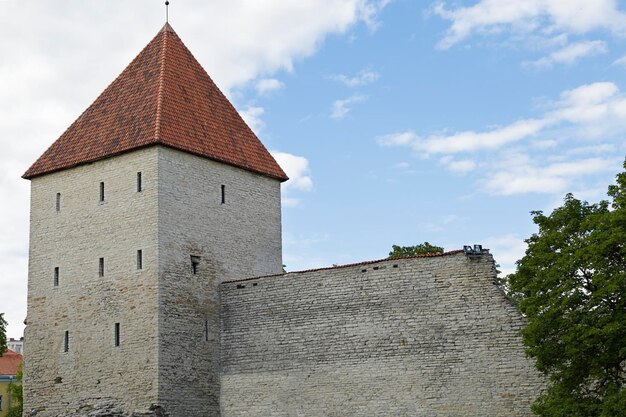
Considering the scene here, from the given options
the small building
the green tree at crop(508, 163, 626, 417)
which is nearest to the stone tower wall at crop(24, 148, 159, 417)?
the green tree at crop(508, 163, 626, 417)

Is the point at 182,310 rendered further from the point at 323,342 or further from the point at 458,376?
the point at 458,376

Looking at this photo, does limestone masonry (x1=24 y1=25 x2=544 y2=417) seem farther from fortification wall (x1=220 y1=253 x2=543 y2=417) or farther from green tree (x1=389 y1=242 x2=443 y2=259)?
green tree (x1=389 y1=242 x2=443 y2=259)

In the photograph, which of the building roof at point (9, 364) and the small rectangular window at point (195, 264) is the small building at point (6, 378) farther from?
the small rectangular window at point (195, 264)

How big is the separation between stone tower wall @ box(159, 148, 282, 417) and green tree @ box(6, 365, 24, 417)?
27.5 metres

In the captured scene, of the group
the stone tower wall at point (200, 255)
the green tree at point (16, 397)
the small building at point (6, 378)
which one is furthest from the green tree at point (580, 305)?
the small building at point (6, 378)

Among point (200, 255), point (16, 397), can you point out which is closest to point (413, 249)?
point (200, 255)

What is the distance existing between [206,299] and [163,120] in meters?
4.94

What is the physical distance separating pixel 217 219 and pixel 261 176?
2424mm

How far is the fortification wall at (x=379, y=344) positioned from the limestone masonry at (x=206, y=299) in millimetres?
32

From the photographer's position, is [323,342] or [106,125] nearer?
[323,342]

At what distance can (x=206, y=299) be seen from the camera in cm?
2531

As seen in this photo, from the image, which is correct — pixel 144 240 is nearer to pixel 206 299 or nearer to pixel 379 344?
pixel 206 299

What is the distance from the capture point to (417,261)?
73.0 feet

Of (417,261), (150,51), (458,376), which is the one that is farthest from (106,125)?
(458,376)
